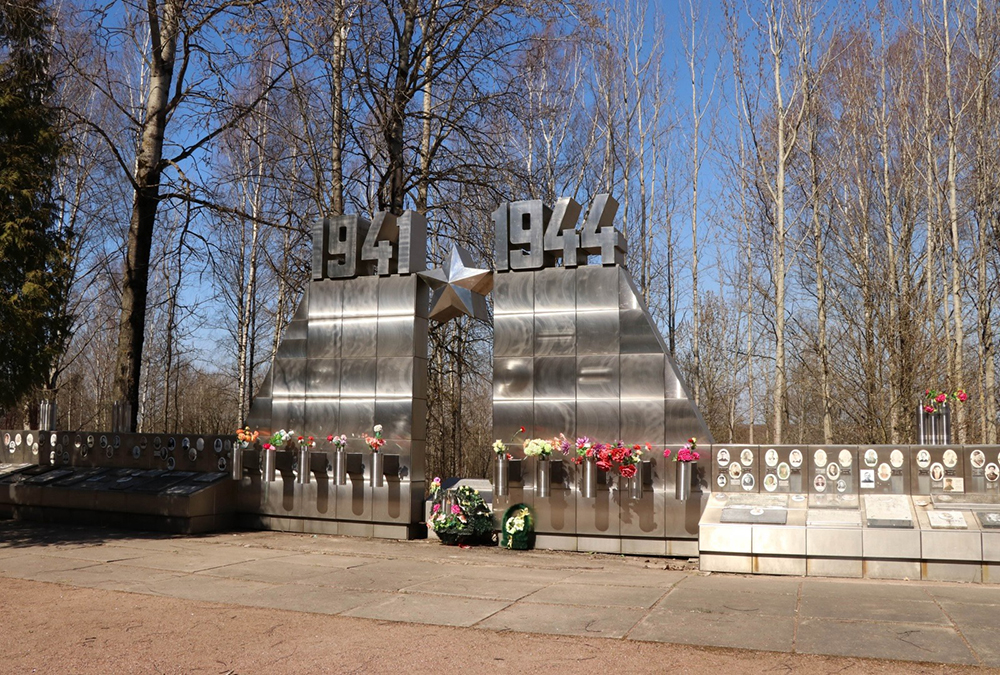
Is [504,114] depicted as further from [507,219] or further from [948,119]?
[948,119]

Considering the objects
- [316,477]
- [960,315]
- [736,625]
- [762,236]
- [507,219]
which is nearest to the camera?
[736,625]

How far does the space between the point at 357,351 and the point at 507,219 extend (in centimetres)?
324

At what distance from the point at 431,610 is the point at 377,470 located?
501cm

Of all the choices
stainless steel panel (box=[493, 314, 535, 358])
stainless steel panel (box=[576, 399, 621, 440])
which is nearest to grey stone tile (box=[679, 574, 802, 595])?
stainless steel panel (box=[576, 399, 621, 440])

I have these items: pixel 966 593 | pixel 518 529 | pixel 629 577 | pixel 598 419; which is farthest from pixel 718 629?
pixel 518 529

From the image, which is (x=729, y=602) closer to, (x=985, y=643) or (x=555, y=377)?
(x=985, y=643)

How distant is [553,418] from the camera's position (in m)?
12.2

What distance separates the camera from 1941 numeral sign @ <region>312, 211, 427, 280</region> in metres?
13.6

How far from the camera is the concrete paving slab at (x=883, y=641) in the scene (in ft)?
20.2

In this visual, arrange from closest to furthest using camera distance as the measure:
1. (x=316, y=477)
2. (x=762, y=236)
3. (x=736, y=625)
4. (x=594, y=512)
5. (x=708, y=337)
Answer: (x=736, y=625) < (x=594, y=512) < (x=316, y=477) < (x=762, y=236) < (x=708, y=337)

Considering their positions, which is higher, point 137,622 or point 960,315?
point 960,315

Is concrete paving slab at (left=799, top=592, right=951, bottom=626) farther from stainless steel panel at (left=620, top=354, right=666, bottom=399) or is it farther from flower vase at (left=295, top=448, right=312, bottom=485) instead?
flower vase at (left=295, top=448, right=312, bottom=485)

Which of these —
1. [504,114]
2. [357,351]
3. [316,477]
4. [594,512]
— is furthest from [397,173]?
[594,512]

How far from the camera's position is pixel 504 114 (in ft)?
58.9
